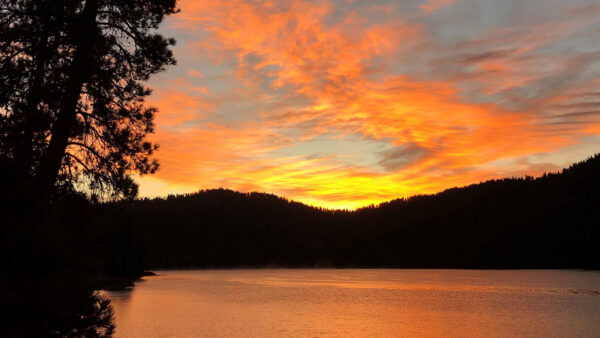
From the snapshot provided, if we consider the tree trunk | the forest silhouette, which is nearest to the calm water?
the forest silhouette

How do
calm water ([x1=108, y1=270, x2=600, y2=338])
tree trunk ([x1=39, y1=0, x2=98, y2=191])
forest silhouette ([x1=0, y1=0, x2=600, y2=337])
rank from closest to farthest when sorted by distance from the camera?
forest silhouette ([x1=0, y1=0, x2=600, y2=337]) < tree trunk ([x1=39, y1=0, x2=98, y2=191]) < calm water ([x1=108, y1=270, x2=600, y2=338])

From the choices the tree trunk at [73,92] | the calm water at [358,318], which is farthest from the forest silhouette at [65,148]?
the calm water at [358,318]

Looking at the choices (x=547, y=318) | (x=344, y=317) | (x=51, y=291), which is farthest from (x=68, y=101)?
(x=547, y=318)

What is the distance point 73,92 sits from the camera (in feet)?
52.7

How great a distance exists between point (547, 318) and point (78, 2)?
60.9 meters

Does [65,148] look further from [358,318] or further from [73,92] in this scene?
[358,318]

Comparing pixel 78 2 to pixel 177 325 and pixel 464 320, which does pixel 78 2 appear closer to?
pixel 177 325

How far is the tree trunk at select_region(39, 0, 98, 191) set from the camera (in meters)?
15.4

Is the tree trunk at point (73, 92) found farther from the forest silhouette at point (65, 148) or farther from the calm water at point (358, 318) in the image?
the calm water at point (358, 318)

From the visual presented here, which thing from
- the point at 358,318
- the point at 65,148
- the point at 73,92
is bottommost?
the point at 358,318

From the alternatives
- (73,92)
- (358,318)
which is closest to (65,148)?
(73,92)

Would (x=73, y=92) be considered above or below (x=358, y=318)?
above

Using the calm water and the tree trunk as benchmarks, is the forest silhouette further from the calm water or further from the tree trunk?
the calm water

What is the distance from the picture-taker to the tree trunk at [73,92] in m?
15.4
